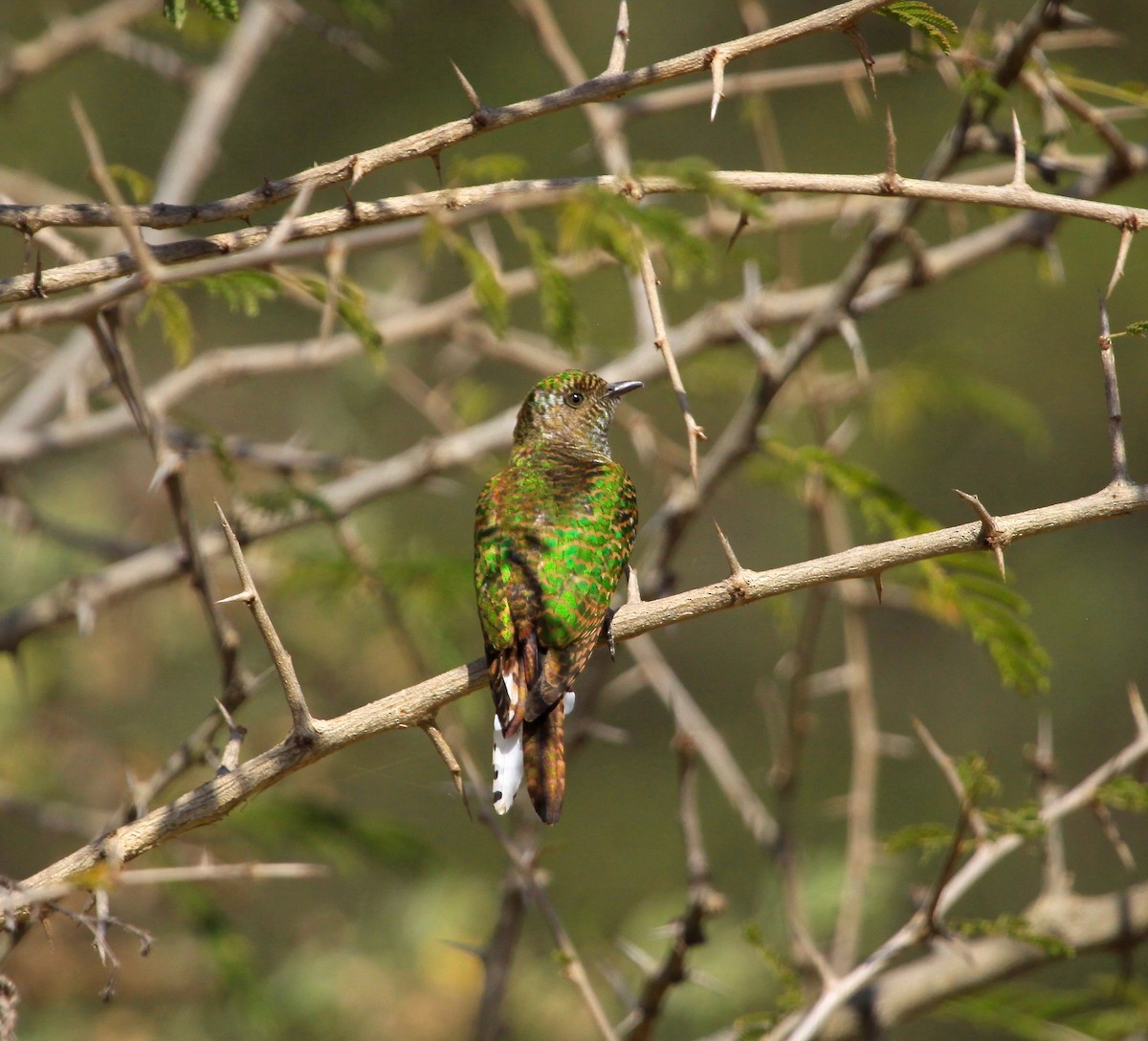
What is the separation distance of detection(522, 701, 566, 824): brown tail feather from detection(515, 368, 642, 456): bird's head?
5.20 feet

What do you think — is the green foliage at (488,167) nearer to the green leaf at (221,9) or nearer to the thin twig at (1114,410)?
the green leaf at (221,9)

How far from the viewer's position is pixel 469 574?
14.8 ft

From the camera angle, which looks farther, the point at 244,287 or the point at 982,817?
the point at 982,817

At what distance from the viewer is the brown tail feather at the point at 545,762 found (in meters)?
3.36

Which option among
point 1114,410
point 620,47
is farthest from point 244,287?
A: point 1114,410

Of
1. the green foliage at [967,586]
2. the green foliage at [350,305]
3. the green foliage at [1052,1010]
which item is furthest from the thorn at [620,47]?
the green foliage at [1052,1010]

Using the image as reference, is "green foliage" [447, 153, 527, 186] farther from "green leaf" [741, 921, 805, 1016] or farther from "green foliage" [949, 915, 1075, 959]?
"green foliage" [949, 915, 1075, 959]

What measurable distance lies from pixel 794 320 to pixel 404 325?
65.4 inches

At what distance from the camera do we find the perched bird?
344 cm

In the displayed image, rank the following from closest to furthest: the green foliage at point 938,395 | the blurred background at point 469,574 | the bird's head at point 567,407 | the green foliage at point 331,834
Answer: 1. the green foliage at point 331,834
2. the bird's head at point 567,407
3. the blurred background at point 469,574
4. the green foliage at point 938,395

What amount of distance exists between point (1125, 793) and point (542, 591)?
64.8 inches

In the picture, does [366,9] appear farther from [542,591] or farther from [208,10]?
[542,591]

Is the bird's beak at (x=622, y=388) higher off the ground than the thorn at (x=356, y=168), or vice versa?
the thorn at (x=356, y=168)

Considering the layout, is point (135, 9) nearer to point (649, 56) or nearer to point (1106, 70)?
point (649, 56)
